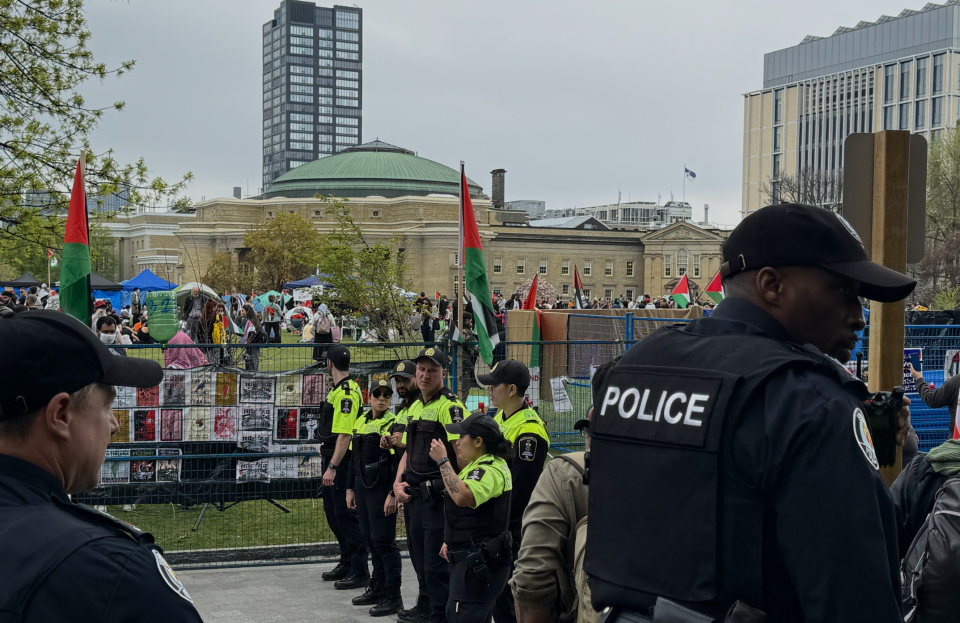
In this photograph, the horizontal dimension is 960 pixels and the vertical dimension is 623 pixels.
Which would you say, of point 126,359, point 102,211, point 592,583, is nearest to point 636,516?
point 592,583

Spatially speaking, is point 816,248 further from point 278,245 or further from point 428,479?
point 278,245

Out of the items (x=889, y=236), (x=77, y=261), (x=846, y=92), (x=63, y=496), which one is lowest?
(x=63, y=496)

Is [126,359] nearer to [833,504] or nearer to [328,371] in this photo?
[833,504]

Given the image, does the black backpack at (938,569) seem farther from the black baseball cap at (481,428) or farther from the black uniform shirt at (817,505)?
the black baseball cap at (481,428)

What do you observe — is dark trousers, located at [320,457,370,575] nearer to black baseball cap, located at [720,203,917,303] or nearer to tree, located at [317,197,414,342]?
black baseball cap, located at [720,203,917,303]

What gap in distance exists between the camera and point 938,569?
2770 millimetres

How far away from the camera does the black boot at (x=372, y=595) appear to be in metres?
7.95

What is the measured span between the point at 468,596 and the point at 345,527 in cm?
299

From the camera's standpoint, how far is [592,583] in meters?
2.50

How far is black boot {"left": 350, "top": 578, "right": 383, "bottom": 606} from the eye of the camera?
795 centimetres

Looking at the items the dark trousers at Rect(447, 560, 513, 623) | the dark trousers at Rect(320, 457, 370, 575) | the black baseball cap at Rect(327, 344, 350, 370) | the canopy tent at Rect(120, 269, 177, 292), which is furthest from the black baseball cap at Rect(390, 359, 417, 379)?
the canopy tent at Rect(120, 269, 177, 292)

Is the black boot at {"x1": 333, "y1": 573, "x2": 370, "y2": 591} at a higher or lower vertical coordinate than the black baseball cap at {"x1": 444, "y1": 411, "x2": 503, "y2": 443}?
lower

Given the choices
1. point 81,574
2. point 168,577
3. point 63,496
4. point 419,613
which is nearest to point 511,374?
point 419,613

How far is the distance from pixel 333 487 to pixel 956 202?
46996mm
